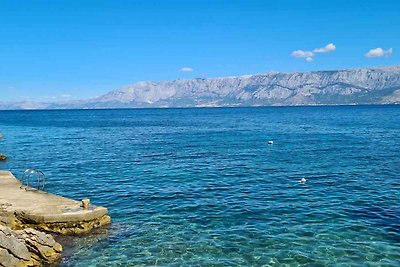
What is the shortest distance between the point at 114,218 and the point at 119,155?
35890 millimetres

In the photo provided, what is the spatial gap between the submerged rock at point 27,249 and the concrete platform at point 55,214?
4.06 meters

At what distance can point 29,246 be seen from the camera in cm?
2308

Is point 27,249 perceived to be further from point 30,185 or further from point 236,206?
point 30,185

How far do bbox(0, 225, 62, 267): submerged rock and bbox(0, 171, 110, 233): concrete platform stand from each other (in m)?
4.06

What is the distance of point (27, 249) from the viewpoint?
2273 cm

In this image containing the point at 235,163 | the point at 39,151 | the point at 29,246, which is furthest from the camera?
the point at 39,151

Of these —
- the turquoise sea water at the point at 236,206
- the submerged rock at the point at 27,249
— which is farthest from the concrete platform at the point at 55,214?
the submerged rock at the point at 27,249

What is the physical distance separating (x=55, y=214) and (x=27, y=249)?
18.0 feet

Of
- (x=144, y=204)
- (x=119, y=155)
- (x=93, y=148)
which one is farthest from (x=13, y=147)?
(x=144, y=204)

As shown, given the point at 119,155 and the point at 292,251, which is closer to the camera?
the point at 292,251

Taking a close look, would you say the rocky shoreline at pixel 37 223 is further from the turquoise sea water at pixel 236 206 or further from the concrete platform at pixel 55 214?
the turquoise sea water at pixel 236 206

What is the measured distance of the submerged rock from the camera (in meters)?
21.7

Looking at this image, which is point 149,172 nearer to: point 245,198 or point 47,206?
point 245,198

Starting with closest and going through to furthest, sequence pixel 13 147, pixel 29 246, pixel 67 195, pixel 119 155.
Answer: pixel 29 246 → pixel 67 195 → pixel 119 155 → pixel 13 147
